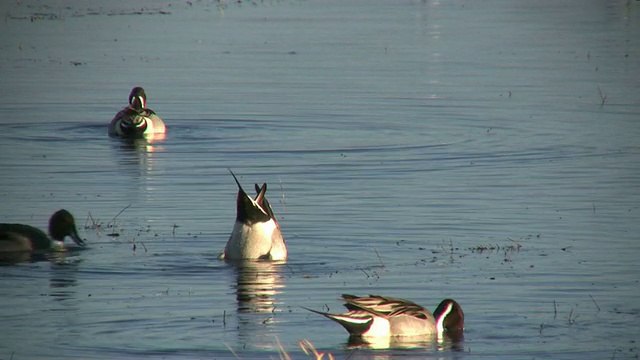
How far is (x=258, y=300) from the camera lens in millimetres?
12375

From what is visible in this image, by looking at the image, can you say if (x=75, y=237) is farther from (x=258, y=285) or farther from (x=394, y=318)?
(x=394, y=318)

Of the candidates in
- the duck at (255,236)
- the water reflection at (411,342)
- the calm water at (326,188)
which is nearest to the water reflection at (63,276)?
the calm water at (326,188)

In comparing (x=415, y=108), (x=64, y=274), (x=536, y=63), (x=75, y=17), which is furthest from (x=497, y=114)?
(x=75, y=17)

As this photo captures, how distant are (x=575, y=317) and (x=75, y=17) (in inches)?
1466

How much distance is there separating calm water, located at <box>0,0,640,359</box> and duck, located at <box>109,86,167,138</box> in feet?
1.46

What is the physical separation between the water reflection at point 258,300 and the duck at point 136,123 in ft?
31.6

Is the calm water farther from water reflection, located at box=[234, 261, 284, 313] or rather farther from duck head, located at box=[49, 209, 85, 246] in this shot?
duck head, located at box=[49, 209, 85, 246]

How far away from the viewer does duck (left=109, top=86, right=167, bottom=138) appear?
2339 cm

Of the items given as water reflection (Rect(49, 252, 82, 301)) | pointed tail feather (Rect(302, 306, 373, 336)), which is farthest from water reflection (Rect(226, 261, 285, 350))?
water reflection (Rect(49, 252, 82, 301))

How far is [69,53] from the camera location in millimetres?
37375

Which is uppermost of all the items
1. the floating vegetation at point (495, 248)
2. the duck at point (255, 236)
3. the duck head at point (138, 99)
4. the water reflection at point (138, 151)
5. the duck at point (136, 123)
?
the duck head at point (138, 99)

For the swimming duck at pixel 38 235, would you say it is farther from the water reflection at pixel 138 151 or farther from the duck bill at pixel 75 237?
the water reflection at pixel 138 151

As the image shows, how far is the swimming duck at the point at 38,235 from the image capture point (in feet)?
47.3

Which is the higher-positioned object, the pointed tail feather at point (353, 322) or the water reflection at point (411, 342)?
the pointed tail feather at point (353, 322)
